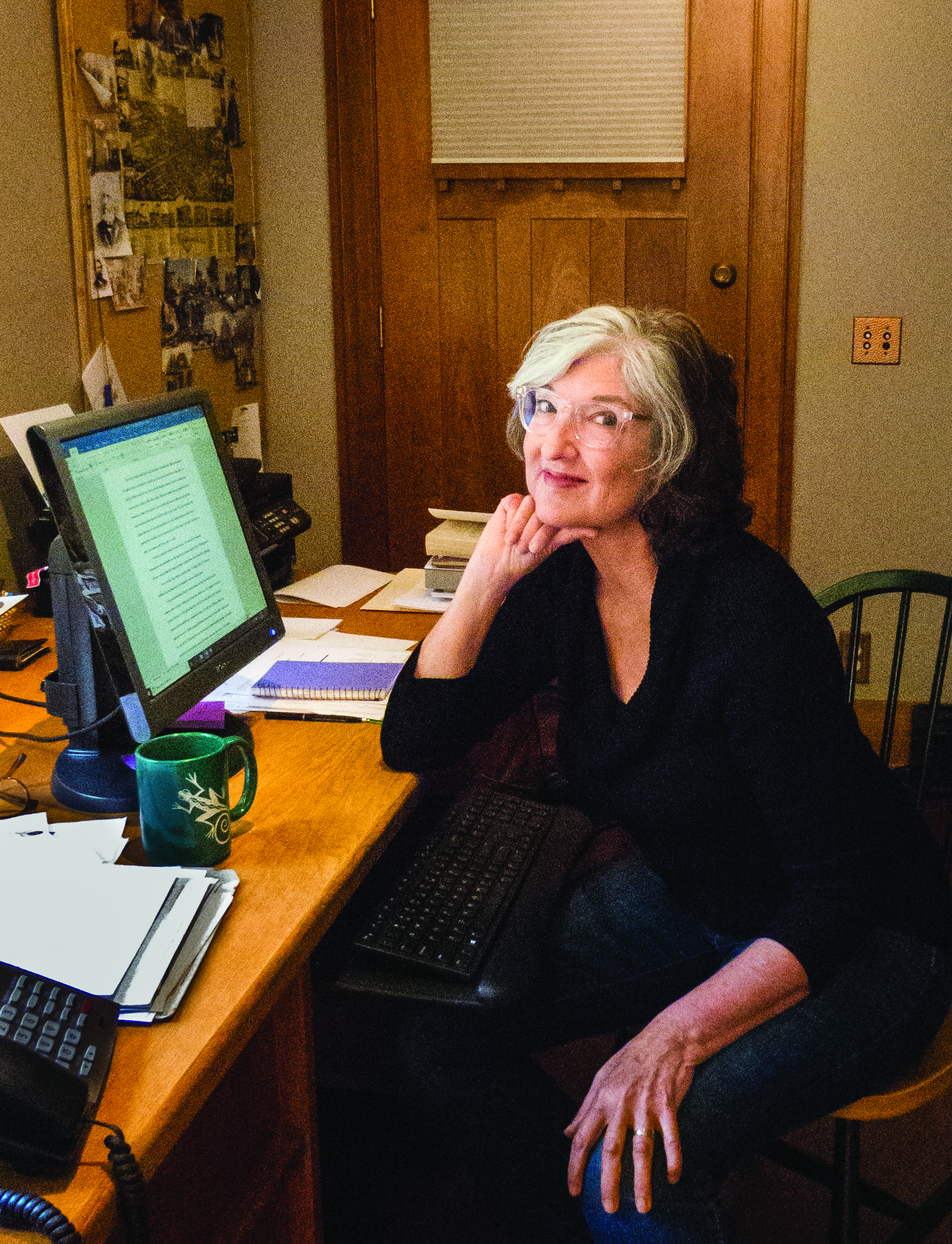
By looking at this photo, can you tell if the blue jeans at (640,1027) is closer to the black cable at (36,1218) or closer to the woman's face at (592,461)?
the woman's face at (592,461)

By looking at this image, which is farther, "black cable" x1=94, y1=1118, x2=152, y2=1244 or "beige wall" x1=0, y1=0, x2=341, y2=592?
"beige wall" x1=0, y1=0, x2=341, y2=592

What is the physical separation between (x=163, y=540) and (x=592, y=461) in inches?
19.6

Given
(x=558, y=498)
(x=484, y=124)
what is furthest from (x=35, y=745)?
(x=484, y=124)

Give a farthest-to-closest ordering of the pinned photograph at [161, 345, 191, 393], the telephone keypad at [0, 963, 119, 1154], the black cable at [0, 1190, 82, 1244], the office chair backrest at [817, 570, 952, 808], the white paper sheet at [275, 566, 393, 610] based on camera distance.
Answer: the pinned photograph at [161, 345, 191, 393] < the white paper sheet at [275, 566, 393, 610] < the office chair backrest at [817, 570, 952, 808] < the telephone keypad at [0, 963, 119, 1154] < the black cable at [0, 1190, 82, 1244]

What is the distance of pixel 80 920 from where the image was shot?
40.3 inches

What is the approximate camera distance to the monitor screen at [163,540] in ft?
3.93

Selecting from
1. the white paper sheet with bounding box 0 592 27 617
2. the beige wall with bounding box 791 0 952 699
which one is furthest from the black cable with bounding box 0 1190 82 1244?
the beige wall with bounding box 791 0 952 699

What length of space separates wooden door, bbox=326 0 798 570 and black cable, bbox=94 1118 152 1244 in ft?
8.56

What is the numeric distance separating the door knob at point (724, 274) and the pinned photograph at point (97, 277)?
1.51 metres

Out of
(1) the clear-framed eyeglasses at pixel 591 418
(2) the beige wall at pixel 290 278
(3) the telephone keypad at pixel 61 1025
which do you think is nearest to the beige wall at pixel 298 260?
(2) the beige wall at pixel 290 278

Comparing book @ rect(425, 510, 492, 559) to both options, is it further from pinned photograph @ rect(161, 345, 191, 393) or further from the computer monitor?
pinned photograph @ rect(161, 345, 191, 393)

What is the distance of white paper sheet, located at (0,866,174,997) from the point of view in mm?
958

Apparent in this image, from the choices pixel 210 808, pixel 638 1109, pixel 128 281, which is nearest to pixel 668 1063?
pixel 638 1109

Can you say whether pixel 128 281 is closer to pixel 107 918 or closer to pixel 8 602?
pixel 8 602
